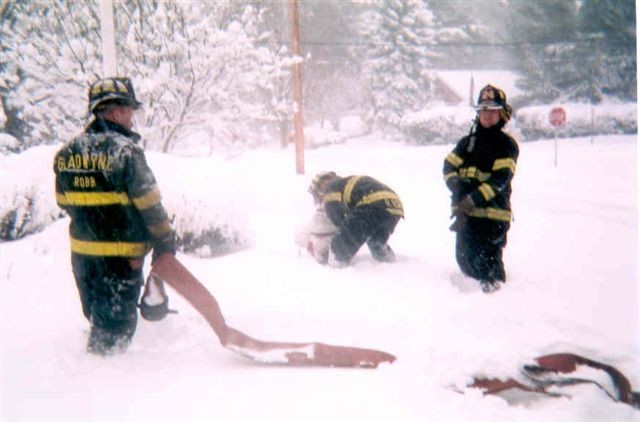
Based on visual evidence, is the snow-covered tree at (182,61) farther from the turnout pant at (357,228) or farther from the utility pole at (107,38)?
the turnout pant at (357,228)

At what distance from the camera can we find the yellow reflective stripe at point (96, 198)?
302 centimetres

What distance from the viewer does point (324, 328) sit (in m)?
3.65

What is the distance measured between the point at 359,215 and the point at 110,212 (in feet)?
8.95

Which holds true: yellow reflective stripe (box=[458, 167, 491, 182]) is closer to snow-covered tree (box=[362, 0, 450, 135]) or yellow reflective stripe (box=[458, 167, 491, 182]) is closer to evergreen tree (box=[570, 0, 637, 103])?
evergreen tree (box=[570, 0, 637, 103])

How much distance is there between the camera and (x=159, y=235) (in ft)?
10.2

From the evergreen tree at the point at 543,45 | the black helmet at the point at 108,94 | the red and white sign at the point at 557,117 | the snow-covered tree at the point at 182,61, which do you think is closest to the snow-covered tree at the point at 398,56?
the evergreen tree at the point at 543,45

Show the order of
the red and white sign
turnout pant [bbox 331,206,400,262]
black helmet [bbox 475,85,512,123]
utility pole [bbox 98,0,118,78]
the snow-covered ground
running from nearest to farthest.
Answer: the snow-covered ground → black helmet [bbox 475,85,512,123] → turnout pant [bbox 331,206,400,262] → utility pole [bbox 98,0,118,78] → the red and white sign

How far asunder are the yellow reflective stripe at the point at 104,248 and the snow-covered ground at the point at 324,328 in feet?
2.08

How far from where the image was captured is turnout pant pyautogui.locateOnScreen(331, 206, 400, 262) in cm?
520

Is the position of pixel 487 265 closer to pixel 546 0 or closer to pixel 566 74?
pixel 546 0

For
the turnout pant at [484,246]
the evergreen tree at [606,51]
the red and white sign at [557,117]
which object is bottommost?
the turnout pant at [484,246]

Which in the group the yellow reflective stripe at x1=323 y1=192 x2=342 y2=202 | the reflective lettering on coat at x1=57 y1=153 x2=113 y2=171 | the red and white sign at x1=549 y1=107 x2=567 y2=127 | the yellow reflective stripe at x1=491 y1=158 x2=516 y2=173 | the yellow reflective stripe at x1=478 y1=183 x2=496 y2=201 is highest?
the red and white sign at x1=549 y1=107 x2=567 y2=127

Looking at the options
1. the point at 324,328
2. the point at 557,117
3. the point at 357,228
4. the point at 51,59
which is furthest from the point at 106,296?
the point at 557,117

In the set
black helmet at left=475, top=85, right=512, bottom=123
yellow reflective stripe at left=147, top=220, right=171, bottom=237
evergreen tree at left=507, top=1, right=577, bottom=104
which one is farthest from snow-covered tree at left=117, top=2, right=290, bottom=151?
evergreen tree at left=507, top=1, right=577, bottom=104
